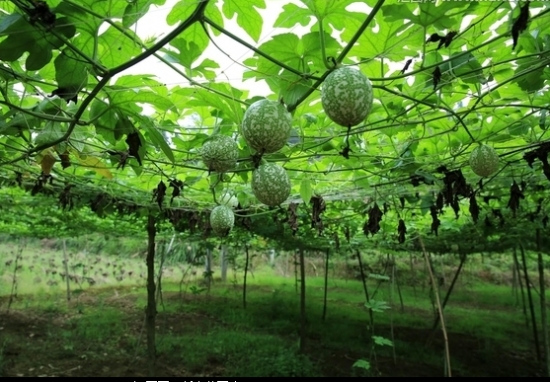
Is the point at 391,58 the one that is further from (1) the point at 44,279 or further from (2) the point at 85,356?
(1) the point at 44,279

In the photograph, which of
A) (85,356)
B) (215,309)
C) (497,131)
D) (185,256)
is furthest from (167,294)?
(497,131)

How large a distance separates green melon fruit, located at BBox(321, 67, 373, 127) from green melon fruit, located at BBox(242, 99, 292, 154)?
171 millimetres

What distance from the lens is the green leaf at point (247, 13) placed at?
139cm

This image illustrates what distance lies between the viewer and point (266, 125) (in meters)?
1.28

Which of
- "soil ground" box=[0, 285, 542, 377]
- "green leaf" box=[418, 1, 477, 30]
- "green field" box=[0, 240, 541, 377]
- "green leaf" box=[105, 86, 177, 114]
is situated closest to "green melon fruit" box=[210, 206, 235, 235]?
"green leaf" box=[105, 86, 177, 114]

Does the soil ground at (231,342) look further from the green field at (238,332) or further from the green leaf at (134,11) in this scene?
the green leaf at (134,11)

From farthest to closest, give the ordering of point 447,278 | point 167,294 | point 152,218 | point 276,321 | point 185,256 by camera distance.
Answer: point 447,278
point 185,256
point 167,294
point 276,321
point 152,218

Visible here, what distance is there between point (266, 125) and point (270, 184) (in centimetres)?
33

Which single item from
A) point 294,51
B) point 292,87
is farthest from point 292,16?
point 292,87

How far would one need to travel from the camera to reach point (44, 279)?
1504 centimetres

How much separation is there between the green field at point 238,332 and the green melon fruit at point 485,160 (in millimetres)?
4066

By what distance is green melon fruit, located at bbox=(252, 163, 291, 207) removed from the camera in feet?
5.12

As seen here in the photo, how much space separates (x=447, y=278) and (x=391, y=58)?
22.8m

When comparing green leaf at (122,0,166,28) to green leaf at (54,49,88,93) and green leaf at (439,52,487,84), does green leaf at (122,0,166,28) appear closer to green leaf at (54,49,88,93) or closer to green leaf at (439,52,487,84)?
green leaf at (54,49,88,93)
